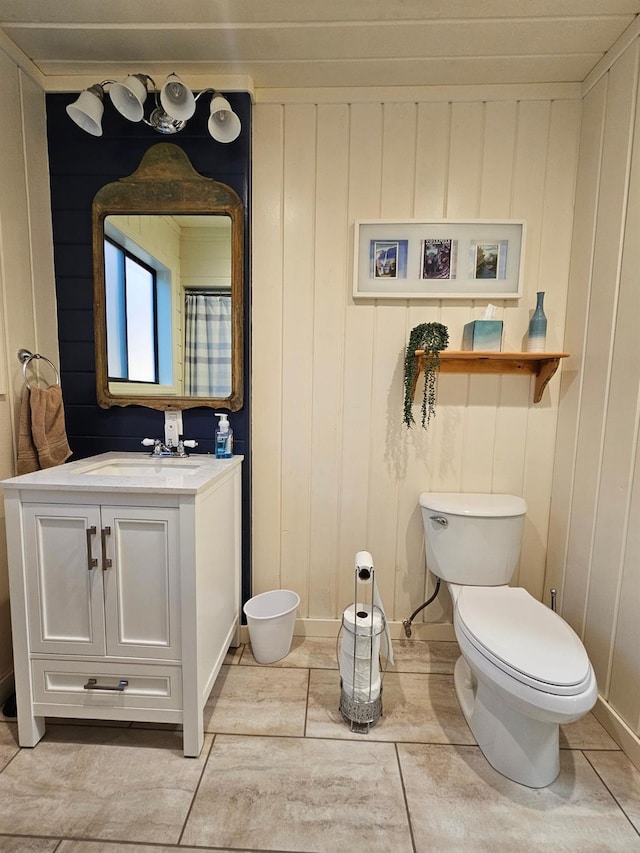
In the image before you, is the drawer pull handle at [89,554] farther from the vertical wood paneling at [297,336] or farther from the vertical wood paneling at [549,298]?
the vertical wood paneling at [549,298]

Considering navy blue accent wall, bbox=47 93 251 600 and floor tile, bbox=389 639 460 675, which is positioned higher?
navy blue accent wall, bbox=47 93 251 600

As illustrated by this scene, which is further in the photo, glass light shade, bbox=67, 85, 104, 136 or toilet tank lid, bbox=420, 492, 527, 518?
toilet tank lid, bbox=420, 492, 527, 518

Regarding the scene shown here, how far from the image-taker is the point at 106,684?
4.20 feet

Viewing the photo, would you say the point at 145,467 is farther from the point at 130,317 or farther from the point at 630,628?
the point at 630,628

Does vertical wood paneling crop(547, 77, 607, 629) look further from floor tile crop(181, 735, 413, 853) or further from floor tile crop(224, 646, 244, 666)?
floor tile crop(224, 646, 244, 666)

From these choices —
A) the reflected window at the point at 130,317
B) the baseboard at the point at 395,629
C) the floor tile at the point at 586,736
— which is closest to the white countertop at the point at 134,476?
the reflected window at the point at 130,317

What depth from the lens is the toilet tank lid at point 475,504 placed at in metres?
1.59

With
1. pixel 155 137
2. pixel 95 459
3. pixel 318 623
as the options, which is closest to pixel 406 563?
pixel 318 623

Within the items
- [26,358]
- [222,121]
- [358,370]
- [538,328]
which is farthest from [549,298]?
[26,358]

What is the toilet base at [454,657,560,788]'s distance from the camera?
3.89ft

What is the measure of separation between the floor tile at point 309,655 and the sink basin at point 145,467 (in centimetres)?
91

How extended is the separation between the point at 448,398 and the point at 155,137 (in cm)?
171

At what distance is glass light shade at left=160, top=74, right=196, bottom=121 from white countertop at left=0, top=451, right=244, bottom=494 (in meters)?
1.33

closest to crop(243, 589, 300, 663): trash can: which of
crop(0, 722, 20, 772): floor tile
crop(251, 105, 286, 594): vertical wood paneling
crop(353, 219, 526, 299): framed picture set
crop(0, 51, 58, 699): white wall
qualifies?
crop(251, 105, 286, 594): vertical wood paneling
